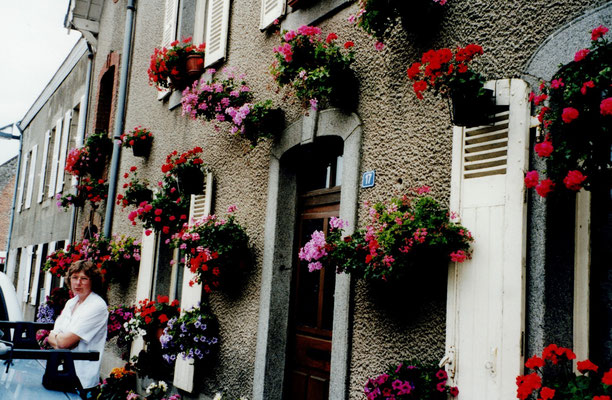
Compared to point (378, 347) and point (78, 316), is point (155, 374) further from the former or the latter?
point (378, 347)

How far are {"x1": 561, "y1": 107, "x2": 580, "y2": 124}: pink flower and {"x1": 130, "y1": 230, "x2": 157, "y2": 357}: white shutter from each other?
640cm

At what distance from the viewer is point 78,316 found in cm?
452

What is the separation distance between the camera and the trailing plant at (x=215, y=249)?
232 inches

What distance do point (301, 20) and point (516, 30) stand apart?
2.57 m

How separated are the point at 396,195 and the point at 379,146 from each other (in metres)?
0.48

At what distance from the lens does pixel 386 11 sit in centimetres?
428

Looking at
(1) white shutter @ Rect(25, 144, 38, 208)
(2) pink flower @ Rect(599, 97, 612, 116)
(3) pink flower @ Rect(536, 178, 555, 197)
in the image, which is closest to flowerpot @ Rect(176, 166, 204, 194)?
(3) pink flower @ Rect(536, 178, 555, 197)

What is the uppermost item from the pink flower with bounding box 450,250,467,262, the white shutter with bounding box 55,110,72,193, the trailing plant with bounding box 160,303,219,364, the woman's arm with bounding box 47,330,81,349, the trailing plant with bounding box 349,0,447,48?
the white shutter with bounding box 55,110,72,193

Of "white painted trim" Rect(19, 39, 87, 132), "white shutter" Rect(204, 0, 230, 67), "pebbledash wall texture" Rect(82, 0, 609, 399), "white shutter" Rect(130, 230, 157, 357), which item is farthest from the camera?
"white painted trim" Rect(19, 39, 87, 132)

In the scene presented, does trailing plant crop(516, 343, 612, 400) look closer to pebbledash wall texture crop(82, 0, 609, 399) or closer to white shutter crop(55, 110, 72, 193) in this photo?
pebbledash wall texture crop(82, 0, 609, 399)

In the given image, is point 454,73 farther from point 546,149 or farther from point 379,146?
point 379,146

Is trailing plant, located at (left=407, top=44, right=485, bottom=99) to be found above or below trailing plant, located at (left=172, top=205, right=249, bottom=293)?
above

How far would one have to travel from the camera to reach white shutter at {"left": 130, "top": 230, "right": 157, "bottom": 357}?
27.5 feet

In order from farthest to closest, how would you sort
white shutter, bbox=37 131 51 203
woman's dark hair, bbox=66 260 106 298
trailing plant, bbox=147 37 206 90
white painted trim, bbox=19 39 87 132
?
white shutter, bbox=37 131 51 203, white painted trim, bbox=19 39 87 132, trailing plant, bbox=147 37 206 90, woman's dark hair, bbox=66 260 106 298
